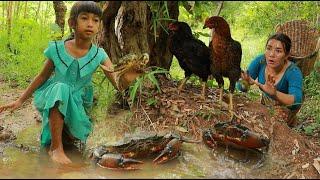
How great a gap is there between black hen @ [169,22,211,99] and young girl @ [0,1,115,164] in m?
0.85

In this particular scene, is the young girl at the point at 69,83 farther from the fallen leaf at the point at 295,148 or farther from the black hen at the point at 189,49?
the fallen leaf at the point at 295,148

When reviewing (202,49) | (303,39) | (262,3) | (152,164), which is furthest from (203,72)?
(262,3)

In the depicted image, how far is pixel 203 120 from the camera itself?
159 inches

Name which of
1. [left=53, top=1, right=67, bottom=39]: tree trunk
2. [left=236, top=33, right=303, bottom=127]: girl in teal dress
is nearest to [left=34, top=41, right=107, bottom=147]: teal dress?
[left=236, top=33, right=303, bottom=127]: girl in teal dress

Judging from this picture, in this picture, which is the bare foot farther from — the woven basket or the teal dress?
the woven basket

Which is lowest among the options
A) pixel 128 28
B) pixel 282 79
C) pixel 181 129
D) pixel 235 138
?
pixel 181 129

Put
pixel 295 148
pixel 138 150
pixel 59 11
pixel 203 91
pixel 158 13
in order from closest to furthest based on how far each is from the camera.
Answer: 1. pixel 138 150
2. pixel 295 148
3. pixel 158 13
4. pixel 203 91
5. pixel 59 11

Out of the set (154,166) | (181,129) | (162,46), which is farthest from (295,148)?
(162,46)

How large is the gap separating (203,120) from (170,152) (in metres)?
0.77

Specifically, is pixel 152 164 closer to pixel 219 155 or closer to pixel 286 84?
pixel 219 155

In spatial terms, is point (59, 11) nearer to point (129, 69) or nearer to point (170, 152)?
point (129, 69)

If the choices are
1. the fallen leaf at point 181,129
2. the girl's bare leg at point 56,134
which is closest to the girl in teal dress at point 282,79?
the fallen leaf at point 181,129

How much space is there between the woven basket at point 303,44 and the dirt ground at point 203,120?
128 centimetres

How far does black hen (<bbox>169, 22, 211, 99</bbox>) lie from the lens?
431 centimetres
